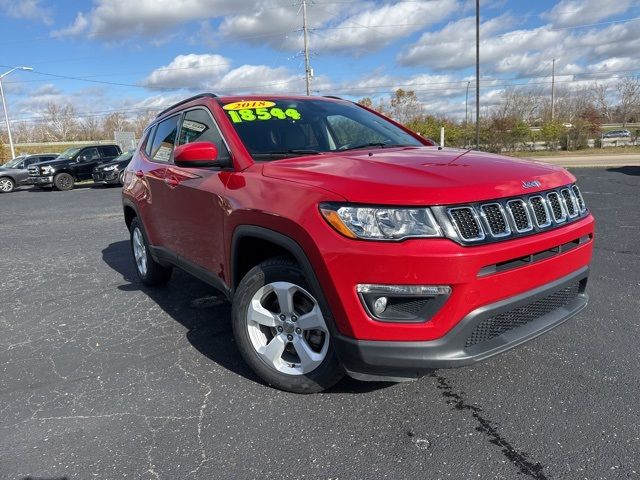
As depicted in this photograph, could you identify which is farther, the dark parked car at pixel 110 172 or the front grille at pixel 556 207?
the dark parked car at pixel 110 172

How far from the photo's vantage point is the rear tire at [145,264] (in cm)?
504

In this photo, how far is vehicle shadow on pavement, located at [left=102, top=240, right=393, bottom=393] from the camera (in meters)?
3.23

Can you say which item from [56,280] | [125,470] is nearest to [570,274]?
[125,470]

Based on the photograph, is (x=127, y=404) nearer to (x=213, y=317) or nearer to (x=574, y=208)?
(x=213, y=317)

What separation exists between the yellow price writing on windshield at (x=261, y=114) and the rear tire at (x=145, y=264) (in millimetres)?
1974

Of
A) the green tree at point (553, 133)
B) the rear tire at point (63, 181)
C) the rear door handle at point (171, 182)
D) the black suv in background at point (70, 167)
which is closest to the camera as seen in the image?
the rear door handle at point (171, 182)

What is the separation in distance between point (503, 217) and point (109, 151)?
76.9 ft

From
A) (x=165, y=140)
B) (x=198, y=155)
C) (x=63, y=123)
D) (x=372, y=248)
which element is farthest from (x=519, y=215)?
(x=63, y=123)

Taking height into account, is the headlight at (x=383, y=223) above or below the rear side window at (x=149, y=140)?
below

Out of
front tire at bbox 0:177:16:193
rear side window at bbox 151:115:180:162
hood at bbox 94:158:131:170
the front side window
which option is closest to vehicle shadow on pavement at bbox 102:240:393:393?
rear side window at bbox 151:115:180:162

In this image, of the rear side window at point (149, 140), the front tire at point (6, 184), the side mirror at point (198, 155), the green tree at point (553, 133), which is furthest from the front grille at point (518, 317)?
the green tree at point (553, 133)

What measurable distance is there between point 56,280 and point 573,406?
5.46 meters

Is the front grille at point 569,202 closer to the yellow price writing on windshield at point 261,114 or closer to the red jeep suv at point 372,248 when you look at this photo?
the red jeep suv at point 372,248

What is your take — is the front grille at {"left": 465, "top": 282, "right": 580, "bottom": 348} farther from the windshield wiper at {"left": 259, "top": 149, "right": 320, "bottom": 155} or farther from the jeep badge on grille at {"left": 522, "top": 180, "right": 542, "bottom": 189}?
the windshield wiper at {"left": 259, "top": 149, "right": 320, "bottom": 155}
